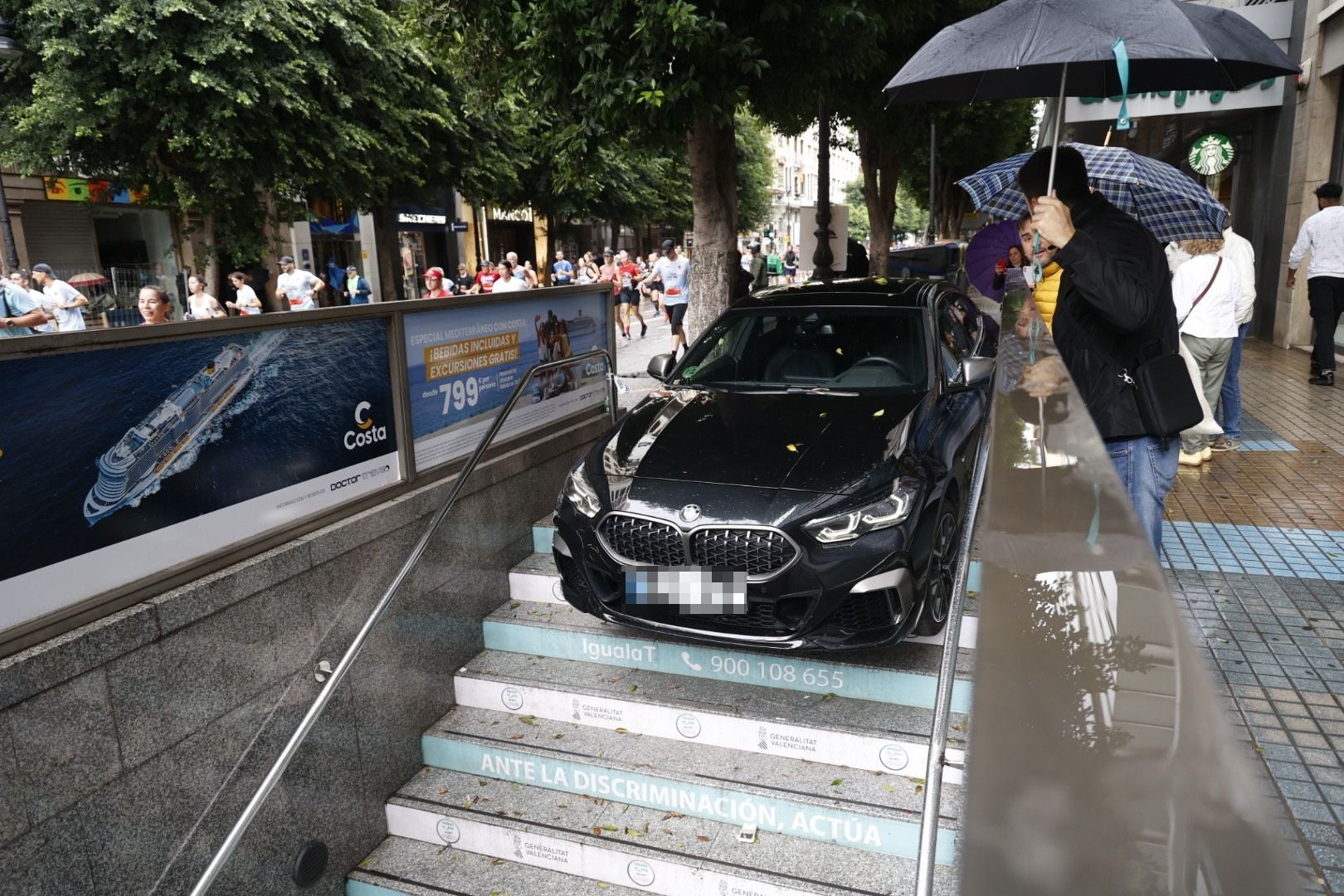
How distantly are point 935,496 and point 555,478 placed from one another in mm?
2707

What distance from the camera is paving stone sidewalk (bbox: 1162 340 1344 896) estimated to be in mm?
3445

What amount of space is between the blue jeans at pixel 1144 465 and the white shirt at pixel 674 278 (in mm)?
12898

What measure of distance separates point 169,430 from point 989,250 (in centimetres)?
856

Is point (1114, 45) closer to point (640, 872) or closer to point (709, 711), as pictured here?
point (709, 711)

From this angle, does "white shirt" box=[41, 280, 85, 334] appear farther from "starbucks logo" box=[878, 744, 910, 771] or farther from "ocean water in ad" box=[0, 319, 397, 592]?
"starbucks logo" box=[878, 744, 910, 771]

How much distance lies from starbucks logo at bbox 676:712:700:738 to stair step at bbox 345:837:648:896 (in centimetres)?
72

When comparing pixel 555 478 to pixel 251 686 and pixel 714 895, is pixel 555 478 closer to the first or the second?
pixel 251 686

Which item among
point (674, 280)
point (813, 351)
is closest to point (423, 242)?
point (674, 280)

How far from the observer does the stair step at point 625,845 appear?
11.9 ft

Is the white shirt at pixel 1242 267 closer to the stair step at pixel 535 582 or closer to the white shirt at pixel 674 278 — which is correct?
the stair step at pixel 535 582

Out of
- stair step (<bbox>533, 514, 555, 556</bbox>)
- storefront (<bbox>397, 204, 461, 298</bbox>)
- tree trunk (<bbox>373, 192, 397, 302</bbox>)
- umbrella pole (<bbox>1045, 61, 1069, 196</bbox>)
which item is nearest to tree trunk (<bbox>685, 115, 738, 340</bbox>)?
stair step (<bbox>533, 514, 555, 556</bbox>)

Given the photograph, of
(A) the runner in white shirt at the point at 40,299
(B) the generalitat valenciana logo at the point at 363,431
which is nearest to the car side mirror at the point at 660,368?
(B) the generalitat valenciana logo at the point at 363,431

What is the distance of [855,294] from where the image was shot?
5.78 meters

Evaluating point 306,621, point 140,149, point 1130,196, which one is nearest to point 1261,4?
point 1130,196
